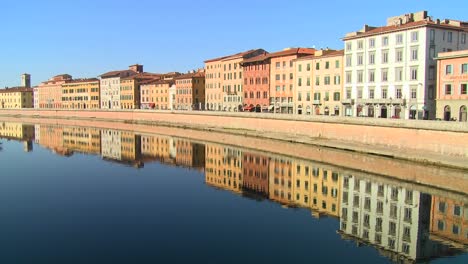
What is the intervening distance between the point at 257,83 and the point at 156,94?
38994mm

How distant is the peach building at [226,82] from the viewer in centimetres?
8094

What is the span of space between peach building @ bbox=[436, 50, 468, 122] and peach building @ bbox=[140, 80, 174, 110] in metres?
69.4

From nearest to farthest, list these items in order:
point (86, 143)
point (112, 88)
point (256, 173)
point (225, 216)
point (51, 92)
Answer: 1. point (225, 216)
2. point (256, 173)
3. point (86, 143)
4. point (112, 88)
5. point (51, 92)

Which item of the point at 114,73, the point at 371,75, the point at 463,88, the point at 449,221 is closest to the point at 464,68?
the point at 463,88

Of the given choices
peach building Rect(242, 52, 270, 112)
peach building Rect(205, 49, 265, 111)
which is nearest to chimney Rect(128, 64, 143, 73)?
peach building Rect(205, 49, 265, 111)

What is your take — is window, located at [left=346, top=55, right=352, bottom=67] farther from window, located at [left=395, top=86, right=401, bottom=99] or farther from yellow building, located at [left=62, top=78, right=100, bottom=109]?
yellow building, located at [left=62, top=78, right=100, bottom=109]

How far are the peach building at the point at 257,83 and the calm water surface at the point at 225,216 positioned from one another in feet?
122

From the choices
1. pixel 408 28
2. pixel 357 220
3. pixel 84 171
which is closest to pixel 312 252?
pixel 357 220

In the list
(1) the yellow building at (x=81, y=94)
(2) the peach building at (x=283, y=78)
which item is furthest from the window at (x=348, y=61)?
(1) the yellow building at (x=81, y=94)

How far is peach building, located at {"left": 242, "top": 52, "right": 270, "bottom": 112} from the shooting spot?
72750mm

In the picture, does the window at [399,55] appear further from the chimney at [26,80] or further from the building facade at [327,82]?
the chimney at [26,80]

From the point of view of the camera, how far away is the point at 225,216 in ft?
69.3

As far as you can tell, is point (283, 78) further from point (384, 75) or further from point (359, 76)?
point (384, 75)

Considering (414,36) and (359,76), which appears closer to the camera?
(414,36)
